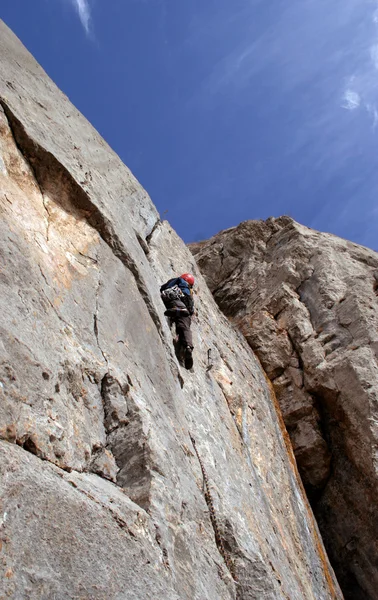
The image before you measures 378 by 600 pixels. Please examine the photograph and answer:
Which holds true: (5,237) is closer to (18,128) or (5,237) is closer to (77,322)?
(77,322)

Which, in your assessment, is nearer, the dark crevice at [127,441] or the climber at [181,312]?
the dark crevice at [127,441]

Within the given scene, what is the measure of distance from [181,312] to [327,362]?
5953mm

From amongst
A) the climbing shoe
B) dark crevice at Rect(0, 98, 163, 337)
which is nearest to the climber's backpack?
the climbing shoe

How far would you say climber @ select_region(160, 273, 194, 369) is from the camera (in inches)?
359

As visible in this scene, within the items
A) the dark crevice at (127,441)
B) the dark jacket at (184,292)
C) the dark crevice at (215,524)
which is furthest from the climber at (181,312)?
the dark crevice at (127,441)

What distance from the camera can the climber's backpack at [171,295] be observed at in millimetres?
9953

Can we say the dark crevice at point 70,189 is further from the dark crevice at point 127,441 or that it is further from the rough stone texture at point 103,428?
the dark crevice at point 127,441

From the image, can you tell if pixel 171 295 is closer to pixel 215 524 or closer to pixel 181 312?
pixel 181 312

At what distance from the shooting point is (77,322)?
19.5 feet

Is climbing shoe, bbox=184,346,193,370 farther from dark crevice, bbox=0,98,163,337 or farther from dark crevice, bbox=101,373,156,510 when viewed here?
dark crevice, bbox=101,373,156,510

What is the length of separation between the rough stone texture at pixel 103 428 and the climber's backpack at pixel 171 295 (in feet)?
2.64

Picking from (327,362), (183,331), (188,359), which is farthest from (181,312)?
(327,362)

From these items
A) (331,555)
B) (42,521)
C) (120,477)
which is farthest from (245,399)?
(42,521)

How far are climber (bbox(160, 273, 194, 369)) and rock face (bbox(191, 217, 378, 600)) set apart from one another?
A: 209 inches
